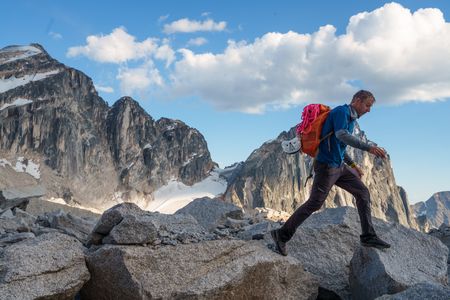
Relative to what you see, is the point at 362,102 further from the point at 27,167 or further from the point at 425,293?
the point at 27,167

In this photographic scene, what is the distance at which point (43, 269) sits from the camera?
281 inches

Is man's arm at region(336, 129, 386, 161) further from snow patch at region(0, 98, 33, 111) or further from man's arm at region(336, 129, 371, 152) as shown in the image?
snow patch at region(0, 98, 33, 111)

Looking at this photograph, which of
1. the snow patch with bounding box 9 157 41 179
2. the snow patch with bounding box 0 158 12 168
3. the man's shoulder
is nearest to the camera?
the man's shoulder

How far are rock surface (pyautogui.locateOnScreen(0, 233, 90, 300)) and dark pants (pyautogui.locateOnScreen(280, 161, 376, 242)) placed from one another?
146 inches

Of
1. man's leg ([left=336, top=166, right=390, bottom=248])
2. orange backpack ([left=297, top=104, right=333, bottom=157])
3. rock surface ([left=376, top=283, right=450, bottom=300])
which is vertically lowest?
rock surface ([left=376, top=283, right=450, bottom=300])

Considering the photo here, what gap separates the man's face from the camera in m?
8.73

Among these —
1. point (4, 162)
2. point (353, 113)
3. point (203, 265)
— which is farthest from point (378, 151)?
point (4, 162)

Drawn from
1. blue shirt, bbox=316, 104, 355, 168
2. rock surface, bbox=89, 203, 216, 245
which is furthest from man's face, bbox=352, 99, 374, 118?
rock surface, bbox=89, 203, 216, 245

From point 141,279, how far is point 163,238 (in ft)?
3.62

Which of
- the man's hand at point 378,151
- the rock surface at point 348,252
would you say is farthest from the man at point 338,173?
the rock surface at point 348,252

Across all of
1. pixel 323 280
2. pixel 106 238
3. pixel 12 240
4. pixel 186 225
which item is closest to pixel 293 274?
pixel 323 280

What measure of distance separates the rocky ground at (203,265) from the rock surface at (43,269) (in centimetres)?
1

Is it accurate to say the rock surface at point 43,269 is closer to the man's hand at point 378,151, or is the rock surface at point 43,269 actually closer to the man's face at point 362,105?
the man's hand at point 378,151

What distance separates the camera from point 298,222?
8867mm
